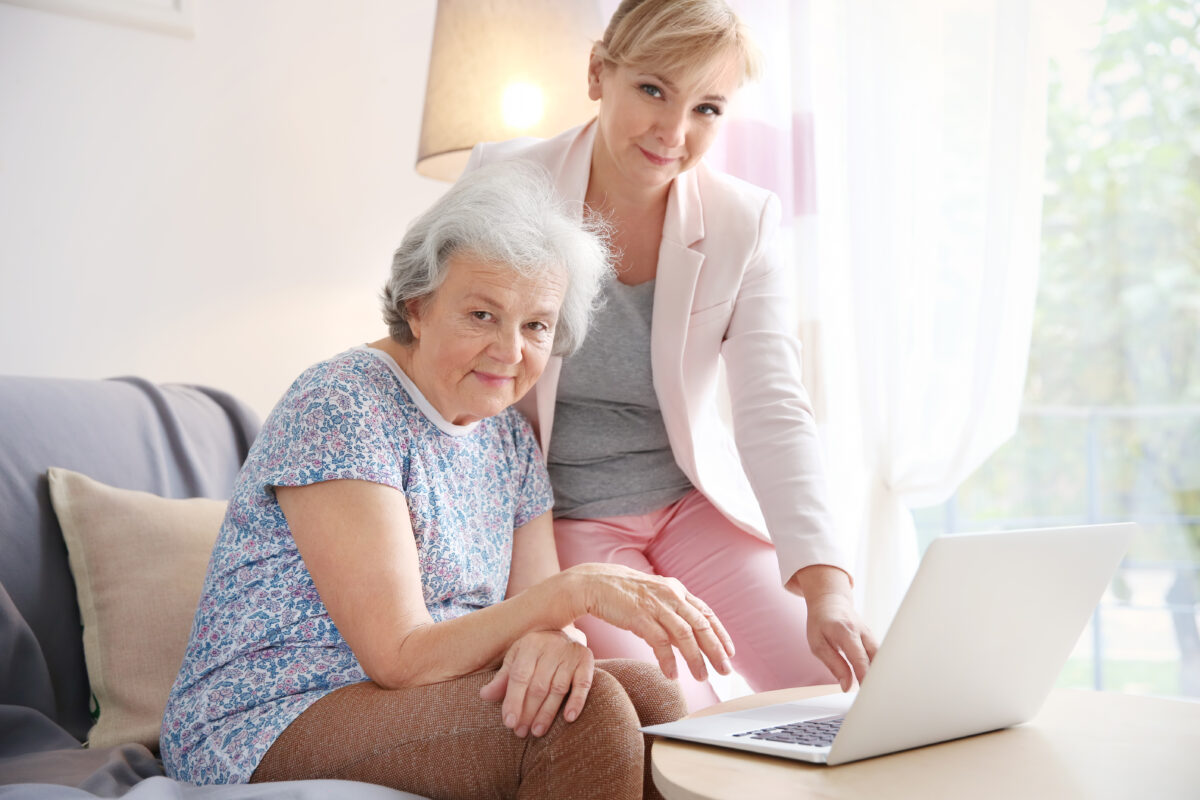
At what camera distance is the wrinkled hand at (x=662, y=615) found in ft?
3.10

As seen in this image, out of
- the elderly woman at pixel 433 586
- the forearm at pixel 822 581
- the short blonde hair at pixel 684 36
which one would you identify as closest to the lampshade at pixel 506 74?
the short blonde hair at pixel 684 36

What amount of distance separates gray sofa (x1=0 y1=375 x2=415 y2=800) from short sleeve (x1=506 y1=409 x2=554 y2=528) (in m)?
0.52

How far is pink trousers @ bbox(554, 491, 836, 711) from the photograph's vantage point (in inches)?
58.6

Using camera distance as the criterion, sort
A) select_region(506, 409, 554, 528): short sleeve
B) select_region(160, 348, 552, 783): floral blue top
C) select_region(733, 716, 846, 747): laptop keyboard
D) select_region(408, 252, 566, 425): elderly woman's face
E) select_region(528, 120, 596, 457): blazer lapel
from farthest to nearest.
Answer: select_region(528, 120, 596, 457): blazer lapel → select_region(506, 409, 554, 528): short sleeve → select_region(408, 252, 566, 425): elderly woman's face → select_region(160, 348, 552, 783): floral blue top → select_region(733, 716, 846, 747): laptop keyboard

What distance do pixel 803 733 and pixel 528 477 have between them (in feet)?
2.13

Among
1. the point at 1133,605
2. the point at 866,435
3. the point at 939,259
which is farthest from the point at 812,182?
the point at 1133,605

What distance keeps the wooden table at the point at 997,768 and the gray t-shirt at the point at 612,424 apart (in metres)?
0.77

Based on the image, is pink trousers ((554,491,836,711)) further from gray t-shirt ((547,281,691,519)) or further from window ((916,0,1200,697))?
window ((916,0,1200,697))

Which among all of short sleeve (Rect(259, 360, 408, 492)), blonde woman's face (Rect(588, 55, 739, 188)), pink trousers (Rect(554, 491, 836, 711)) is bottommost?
pink trousers (Rect(554, 491, 836, 711))

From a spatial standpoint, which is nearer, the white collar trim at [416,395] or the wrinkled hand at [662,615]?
the wrinkled hand at [662,615]

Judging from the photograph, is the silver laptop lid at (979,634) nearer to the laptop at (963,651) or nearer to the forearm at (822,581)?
the laptop at (963,651)

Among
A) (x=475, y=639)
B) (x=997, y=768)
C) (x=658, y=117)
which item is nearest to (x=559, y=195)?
(x=658, y=117)

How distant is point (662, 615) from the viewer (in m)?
0.96

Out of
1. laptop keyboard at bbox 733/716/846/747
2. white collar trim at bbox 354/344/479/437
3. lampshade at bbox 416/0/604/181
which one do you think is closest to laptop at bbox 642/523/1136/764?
laptop keyboard at bbox 733/716/846/747
